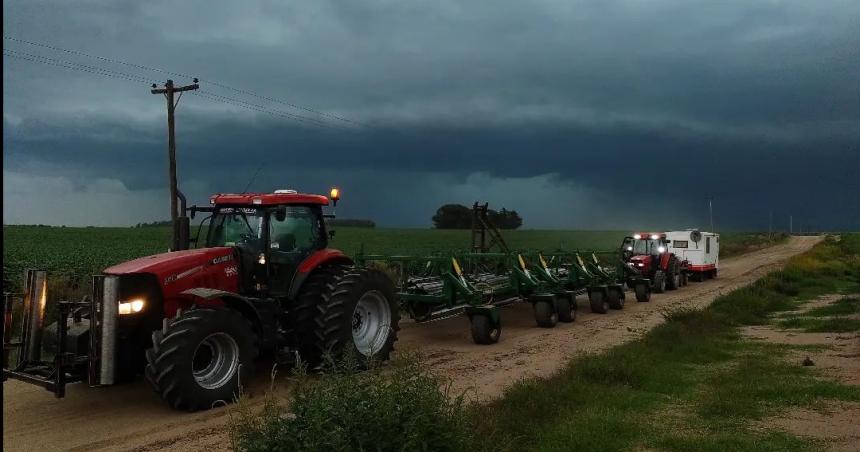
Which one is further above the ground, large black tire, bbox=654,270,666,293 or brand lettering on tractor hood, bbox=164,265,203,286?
brand lettering on tractor hood, bbox=164,265,203,286

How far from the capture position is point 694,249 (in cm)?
2738

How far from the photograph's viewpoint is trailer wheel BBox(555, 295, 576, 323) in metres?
15.2

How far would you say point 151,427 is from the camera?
6.80 meters

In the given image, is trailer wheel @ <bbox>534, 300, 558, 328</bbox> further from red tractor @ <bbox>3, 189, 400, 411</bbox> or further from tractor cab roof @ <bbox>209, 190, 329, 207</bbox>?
tractor cab roof @ <bbox>209, 190, 329, 207</bbox>

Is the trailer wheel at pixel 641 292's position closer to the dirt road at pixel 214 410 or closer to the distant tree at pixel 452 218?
the dirt road at pixel 214 410

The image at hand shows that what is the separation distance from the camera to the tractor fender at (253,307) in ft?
25.2

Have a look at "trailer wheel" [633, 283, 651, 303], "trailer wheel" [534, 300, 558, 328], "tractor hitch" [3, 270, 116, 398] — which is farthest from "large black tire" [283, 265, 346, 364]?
"trailer wheel" [633, 283, 651, 303]

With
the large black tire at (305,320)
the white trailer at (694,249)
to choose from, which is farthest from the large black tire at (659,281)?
the large black tire at (305,320)

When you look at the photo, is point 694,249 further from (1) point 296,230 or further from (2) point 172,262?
(2) point 172,262

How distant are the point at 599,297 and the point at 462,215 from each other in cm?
6751

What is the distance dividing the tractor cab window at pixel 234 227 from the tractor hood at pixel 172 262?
35cm

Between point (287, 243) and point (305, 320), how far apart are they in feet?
3.48

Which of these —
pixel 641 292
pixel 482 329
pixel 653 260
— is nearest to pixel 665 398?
pixel 482 329

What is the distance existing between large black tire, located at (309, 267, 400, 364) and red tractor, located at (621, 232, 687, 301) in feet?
48.7
